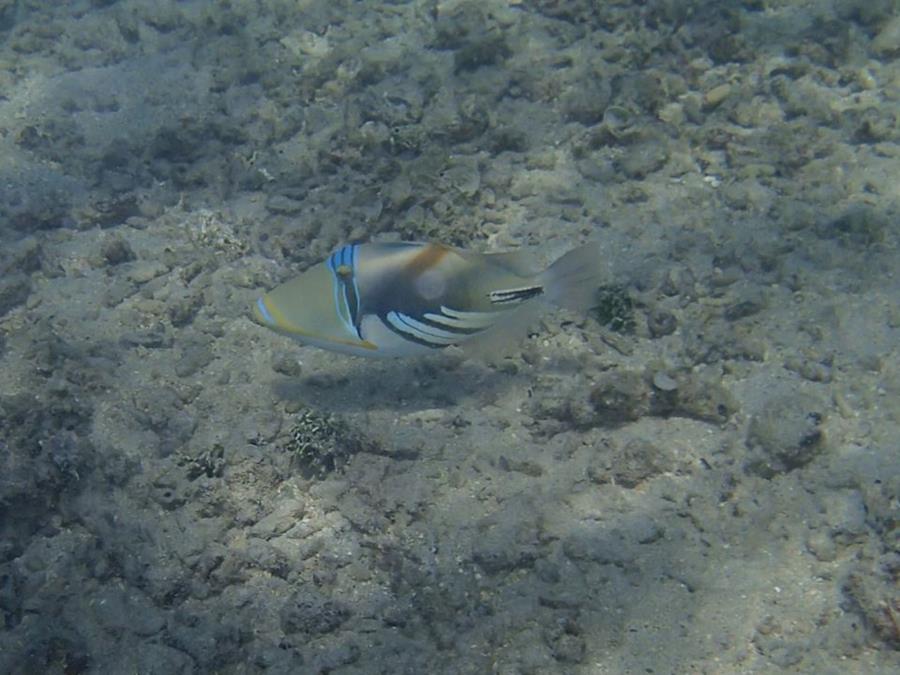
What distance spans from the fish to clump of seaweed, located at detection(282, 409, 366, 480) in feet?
1.92

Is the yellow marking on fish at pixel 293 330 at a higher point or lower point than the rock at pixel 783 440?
higher

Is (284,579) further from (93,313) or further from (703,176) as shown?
(703,176)

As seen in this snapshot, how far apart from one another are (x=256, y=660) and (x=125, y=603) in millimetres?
739

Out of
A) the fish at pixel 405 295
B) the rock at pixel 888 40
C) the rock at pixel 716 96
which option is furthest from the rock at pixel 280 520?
the rock at pixel 888 40

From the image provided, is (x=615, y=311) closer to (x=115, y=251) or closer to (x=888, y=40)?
(x=115, y=251)

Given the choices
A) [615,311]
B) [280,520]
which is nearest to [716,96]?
[615,311]

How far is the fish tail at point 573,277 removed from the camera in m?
3.57

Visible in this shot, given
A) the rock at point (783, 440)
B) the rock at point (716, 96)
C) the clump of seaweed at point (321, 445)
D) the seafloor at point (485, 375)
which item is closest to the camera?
the seafloor at point (485, 375)

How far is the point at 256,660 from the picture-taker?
3201 mm

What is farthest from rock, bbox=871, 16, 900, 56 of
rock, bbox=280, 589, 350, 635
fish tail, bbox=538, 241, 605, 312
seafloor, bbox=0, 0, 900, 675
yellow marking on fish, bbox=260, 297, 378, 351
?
rock, bbox=280, 589, 350, 635

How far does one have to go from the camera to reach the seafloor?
3295 millimetres

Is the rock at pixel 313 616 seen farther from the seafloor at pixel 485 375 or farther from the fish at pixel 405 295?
the fish at pixel 405 295

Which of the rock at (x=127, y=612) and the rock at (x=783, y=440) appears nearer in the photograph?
the rock at (x=127, y=612)

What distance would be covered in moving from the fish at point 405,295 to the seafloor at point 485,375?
712 mm
